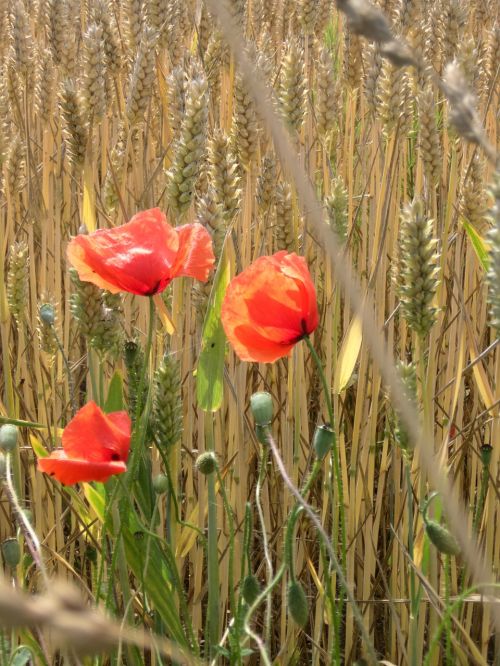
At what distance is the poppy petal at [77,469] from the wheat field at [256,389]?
0.11 ft

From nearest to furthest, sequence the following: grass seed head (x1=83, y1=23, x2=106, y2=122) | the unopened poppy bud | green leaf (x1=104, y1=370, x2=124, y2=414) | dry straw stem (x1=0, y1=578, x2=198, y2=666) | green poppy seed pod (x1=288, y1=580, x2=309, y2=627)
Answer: dry straw stem (x1=0, y1=578, x2=198, y2=666)
green poppy seed pod (x1=288, y1=580, x2=309, y2=627)
the unopened poppy bud
green leaf (x1=104, y1=370, x2=124, y2=414)
grass seed head (x1=83, y1=23, x2=106, y2=122)

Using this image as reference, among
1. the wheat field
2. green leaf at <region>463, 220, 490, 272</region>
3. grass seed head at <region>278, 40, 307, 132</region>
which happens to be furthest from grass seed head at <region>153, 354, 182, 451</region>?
grass seed head at <region>278, 40, 307, 132</region>

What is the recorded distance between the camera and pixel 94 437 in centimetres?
69

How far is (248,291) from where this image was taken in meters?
0.69

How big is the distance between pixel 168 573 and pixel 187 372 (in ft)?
1.13

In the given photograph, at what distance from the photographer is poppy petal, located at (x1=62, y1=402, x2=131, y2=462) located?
0.68 meters

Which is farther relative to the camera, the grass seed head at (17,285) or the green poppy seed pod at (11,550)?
the grass seed head at (17,285)

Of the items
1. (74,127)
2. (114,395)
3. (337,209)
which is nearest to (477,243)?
(337,209)

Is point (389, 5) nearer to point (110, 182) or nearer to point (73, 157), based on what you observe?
point (110, 182)

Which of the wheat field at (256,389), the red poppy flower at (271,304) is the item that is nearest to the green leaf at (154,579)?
the wheat field at (256,389)

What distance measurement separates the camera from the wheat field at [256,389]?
760 millimetres

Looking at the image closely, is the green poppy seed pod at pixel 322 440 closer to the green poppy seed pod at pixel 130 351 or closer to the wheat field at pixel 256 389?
the wheat field at pixel 256 389

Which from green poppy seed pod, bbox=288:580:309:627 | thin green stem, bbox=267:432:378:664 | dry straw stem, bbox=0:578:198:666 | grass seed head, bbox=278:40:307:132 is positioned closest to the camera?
dry straw stem, bbox=0:578:198:666

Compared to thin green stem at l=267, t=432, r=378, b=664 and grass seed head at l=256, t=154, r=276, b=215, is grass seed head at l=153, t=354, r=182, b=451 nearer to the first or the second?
thin green stem at l=267, t=432, r=378, b=664
